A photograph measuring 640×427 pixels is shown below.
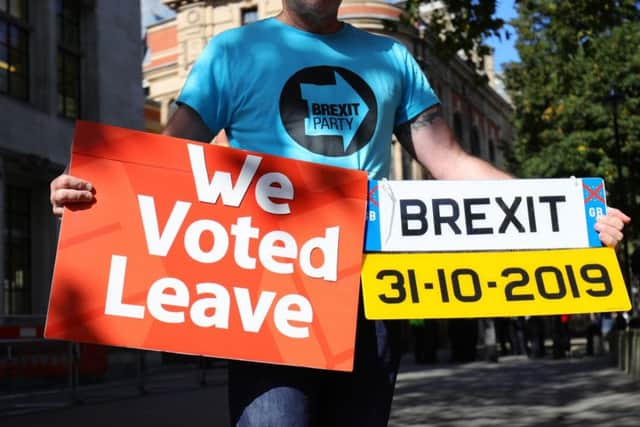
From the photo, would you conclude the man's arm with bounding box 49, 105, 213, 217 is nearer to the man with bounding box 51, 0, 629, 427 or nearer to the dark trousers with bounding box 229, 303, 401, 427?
the man with bounding box 51, 0, 629, 427

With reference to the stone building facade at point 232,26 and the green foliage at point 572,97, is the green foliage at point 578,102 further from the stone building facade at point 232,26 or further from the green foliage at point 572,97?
the stone building facade at point 232,26

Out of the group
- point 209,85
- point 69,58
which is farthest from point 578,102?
point 209,85

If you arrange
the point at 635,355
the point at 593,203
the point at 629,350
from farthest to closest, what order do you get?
the point at 629,350, the point at 635,355, the point at 593,203

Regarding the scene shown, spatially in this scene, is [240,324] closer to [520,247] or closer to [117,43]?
[520,247]

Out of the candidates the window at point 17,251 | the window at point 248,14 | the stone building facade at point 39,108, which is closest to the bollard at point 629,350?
the stone building facade at point 39,108

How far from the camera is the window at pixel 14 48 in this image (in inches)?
640

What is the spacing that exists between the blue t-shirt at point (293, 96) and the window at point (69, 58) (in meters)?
16.1

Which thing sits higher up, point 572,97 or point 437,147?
point 572,97

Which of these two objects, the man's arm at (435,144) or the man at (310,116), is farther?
the man's arm at (435,144)

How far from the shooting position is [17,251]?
16.8m

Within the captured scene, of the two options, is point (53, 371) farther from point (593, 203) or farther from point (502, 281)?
point (593, 203)

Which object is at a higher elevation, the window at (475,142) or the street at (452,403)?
the window at (475,142)

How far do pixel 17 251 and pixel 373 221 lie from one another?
15.3m

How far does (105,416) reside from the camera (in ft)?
32.1
